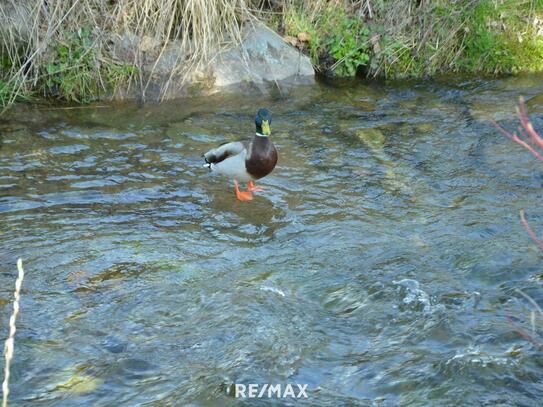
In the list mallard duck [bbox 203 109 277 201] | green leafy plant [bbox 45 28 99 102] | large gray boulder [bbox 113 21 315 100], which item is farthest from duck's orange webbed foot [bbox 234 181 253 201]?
green leafy plant [bbox 45 28 99 102]

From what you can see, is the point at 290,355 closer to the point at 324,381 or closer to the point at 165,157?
the point at 324,381

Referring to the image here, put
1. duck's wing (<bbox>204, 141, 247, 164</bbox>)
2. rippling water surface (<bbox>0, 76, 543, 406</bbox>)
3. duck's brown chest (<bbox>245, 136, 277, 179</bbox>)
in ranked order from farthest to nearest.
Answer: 1. duck's wing (<bbox>204, 141, 247, 164</bbox>)
2. duck's brown chest (<bbox>245, 136, 277, 179</bbox>)
3. rippling water surface (<bbox>0, 76, 543, 406</bbox>)

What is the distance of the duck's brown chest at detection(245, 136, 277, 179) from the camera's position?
18.0 feet

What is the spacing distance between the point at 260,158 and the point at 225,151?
0.33 metres

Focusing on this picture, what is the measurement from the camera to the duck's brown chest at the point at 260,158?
5.48 metres

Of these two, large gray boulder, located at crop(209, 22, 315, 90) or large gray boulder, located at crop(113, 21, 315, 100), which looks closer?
large gray boulder, located at crop(113, 21, 315, 100)

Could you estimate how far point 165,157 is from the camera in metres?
6.16

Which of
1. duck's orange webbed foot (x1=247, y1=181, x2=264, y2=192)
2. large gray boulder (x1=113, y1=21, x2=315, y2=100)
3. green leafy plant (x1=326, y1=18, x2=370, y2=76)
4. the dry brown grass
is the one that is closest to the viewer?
duck's orange webbed foot (x1=247, y1=181, x2=264, y2=192)

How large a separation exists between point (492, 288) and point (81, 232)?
2.58 metres

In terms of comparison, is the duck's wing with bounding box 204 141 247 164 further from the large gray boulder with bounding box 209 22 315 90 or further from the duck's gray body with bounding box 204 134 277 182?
the large gray boulder with bounding box 209 22 315 90

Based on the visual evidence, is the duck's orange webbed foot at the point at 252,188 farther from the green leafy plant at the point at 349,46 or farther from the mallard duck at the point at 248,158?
the green leafy plant at the point at 349,46

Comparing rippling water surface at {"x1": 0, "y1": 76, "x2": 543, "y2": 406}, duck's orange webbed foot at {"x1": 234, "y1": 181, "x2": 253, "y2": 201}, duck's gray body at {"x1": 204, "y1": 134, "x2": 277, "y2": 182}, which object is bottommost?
duck's orange webbed foot at {"x1": 234, "y1": 181, "x2": 253, "y2": 201}

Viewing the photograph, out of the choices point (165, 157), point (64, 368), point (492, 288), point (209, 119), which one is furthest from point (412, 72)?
point (64, 368)

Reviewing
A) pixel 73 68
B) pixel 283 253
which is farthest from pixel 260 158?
pixel 73 68
